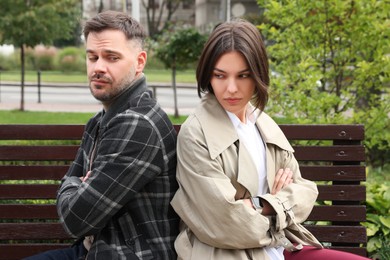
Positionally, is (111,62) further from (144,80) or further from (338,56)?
(338,56)

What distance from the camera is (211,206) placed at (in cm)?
240

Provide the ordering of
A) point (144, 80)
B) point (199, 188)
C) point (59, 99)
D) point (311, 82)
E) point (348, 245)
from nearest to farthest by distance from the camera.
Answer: point (199, 188) < point (144, 80) < point (348, 245) < point (311, 82) < point (59, 99)

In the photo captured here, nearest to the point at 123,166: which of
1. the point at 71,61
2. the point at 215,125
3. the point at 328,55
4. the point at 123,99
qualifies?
the point at 123,99

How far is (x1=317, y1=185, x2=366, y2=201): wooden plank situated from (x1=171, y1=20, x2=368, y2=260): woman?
937 millimetres

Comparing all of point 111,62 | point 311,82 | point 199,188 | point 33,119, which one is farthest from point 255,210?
point 33,119

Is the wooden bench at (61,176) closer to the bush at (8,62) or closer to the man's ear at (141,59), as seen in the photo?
the man's ear at (141,59)

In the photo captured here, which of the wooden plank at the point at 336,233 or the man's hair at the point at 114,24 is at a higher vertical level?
the man's hair at the point at 114,24

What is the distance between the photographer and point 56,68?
36.2 metres

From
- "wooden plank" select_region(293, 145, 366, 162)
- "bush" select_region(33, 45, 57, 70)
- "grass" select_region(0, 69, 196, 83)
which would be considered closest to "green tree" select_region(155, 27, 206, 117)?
"wooden plank" select_region(293, 145, 366, 162)

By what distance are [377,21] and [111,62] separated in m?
4.40

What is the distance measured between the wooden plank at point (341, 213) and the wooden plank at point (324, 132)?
1.31 feet

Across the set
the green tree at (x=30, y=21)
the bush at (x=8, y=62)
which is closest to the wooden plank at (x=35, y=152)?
the green tree at (x=30, y=21)

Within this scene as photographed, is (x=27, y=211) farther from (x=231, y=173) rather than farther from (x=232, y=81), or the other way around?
(x=232, y=81)

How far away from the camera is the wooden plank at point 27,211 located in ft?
11.6
